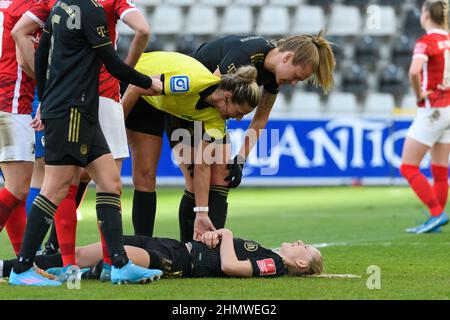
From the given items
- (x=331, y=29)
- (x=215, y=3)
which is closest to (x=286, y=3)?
(x=331, y=29)

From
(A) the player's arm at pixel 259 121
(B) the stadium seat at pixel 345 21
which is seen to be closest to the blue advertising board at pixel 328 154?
(B) the stadium seat at pixel 345 21

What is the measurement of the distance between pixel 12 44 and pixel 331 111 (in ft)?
32.5

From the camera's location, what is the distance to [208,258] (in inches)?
226

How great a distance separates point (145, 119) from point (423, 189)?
3.68 m

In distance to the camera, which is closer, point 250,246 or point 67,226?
point 67,226

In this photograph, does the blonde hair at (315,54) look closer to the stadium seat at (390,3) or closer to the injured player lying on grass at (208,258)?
the injured player lying on grass at (208,258)

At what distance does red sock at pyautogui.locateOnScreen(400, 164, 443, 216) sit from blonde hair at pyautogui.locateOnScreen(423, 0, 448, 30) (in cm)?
149

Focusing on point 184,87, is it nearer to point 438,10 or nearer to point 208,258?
point 208,258

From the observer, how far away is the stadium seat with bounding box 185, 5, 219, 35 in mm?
17516

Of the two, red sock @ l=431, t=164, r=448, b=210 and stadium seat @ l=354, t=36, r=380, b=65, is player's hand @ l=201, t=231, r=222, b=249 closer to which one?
red sock @ l=431, t=164, r=448, b=210
